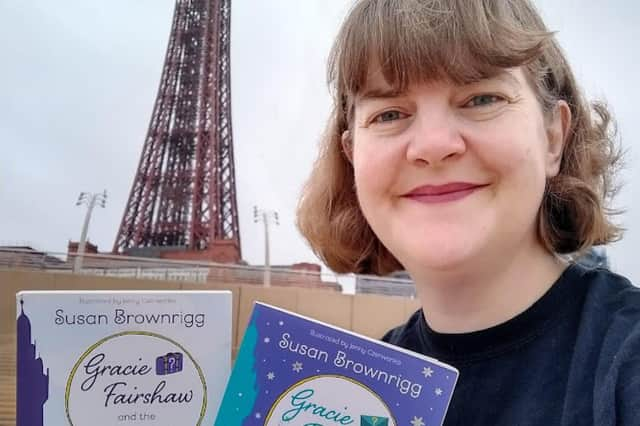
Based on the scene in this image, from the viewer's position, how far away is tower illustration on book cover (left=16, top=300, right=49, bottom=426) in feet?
1.91

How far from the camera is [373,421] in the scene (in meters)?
0.54

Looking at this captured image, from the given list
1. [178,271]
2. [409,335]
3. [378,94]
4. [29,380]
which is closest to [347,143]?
[378,94]

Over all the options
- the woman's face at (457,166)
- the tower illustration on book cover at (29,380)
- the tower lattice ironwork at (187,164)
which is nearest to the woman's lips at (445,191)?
the woman's face at (457,166)

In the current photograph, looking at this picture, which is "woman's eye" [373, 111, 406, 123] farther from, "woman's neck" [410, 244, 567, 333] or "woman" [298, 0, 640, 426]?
"woman's neck" [410, 244, 567, 333]

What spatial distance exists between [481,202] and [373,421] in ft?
0.90

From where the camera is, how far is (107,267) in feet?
25.7

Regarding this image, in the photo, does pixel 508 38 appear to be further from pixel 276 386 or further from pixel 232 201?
pixel 232 201

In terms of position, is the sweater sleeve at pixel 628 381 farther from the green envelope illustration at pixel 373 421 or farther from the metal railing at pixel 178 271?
the metal railing at pixel 178 271

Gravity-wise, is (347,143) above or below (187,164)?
below

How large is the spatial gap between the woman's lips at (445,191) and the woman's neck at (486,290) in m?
0.09

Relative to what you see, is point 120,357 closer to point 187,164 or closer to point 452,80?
point 452,80

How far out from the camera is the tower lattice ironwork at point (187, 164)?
22641mm

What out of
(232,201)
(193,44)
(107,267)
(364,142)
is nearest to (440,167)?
(364,142)

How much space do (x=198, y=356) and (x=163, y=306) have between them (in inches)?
2.7
